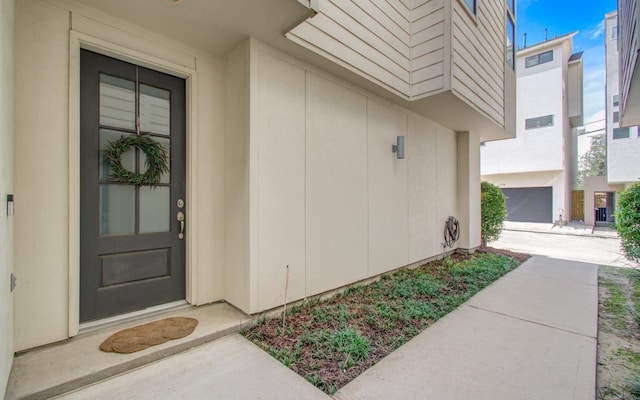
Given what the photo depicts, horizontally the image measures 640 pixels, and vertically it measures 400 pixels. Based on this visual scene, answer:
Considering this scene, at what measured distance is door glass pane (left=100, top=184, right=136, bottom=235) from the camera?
2.59m

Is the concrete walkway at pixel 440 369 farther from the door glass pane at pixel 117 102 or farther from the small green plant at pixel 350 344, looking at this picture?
the door glass pane at pixel 117 102

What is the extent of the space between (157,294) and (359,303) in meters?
2.27

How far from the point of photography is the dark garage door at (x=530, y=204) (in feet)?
47.4

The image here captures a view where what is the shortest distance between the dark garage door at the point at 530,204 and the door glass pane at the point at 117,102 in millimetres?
17017

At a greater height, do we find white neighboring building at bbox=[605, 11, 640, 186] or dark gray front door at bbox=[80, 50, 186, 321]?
white neighboring building at bbox=[605, 11, 640, 186]

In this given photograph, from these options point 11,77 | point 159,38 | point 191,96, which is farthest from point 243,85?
point 11,77

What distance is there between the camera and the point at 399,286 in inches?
162

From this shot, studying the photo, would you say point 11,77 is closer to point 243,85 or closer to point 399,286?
point 243,85

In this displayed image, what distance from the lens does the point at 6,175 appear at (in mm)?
1800

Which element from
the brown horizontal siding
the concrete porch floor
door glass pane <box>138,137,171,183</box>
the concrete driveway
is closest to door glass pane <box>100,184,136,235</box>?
door glass pane <box>138,137,171,183</box>

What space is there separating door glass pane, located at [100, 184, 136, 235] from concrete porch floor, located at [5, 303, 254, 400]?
0.87 meters

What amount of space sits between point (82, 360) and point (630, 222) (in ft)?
26.3

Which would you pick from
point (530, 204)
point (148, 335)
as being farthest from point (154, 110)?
point (530, 204)

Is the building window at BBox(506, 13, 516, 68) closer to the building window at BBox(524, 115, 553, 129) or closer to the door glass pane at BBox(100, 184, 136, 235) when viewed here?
the door glass pane at BBox(100, 184, 136, 235)
